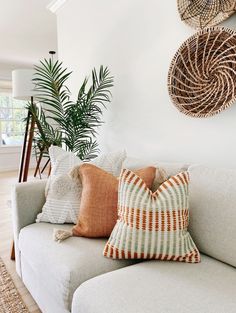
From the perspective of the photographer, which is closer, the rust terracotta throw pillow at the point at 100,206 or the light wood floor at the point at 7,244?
the rust terracotta throw pillow at the point at 100,206

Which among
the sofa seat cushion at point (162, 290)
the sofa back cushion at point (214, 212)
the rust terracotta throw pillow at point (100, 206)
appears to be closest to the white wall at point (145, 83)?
the sofa back cushion at point (214, 212)

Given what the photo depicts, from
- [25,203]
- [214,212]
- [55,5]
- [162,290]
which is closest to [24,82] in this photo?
[55,5]

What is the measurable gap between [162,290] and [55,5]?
3.17 m

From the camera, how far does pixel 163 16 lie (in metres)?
1.75

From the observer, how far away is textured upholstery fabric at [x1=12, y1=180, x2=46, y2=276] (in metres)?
1.58

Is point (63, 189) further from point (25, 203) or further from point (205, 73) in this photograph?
point (205, 73)

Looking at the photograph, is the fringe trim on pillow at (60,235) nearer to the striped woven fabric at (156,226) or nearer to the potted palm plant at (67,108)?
the striped woven fabric at (156,226)

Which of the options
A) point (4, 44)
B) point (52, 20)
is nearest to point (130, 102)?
→ point (52, 20)

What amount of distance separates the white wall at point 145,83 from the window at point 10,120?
3924mm

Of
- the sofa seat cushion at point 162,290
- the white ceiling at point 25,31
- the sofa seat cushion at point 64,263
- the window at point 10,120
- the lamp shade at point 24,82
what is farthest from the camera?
the window at point 10,120

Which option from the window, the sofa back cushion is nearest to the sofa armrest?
the sofa back cushion

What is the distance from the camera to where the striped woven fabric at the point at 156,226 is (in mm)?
1076

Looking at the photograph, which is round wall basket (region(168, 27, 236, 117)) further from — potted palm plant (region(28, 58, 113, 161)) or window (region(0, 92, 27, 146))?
window (region(0, 92, 27, 146))

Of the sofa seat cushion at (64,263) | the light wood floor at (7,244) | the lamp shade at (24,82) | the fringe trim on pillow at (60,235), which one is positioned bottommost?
the light wood floor at (7,244)
